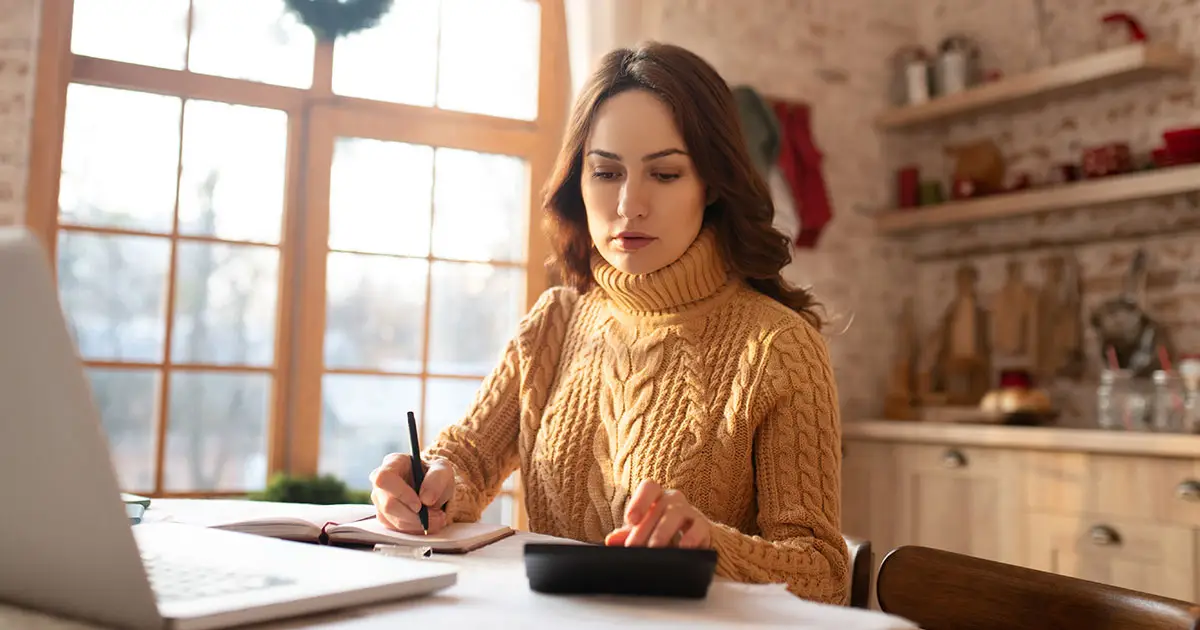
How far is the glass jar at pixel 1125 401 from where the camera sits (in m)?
3.08

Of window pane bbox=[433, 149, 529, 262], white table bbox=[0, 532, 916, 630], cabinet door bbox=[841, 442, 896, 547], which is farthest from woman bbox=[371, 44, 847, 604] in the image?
cabinet door bbox=[841, 442, 896, 547]

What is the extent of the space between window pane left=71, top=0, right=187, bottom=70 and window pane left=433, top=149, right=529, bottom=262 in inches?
36.9

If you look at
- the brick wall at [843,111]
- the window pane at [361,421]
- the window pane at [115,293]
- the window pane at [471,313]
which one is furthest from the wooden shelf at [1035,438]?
the window pane at [115,293]

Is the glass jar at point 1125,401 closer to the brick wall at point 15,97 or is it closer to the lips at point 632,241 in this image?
the lips at point 632,241

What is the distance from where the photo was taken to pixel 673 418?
1466mm

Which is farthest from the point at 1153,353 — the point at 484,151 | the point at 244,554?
the point at 244,554

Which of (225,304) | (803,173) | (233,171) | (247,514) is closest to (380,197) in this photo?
(233,171)

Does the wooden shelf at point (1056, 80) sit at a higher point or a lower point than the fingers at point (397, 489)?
higher

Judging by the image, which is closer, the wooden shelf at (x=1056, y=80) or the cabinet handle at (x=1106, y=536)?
the cabinet handle at (x=1106, y=536)

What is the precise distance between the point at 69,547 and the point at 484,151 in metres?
3.25

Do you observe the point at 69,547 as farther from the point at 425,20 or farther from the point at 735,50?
the point at 735,50

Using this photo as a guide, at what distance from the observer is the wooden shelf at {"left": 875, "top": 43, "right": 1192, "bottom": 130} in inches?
131

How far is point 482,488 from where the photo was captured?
162 cm

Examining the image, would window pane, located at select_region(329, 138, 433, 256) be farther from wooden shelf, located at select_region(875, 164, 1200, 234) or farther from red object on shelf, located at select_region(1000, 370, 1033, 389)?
red object on shelf, located at select_region(1000, 370, 1033, 389)
